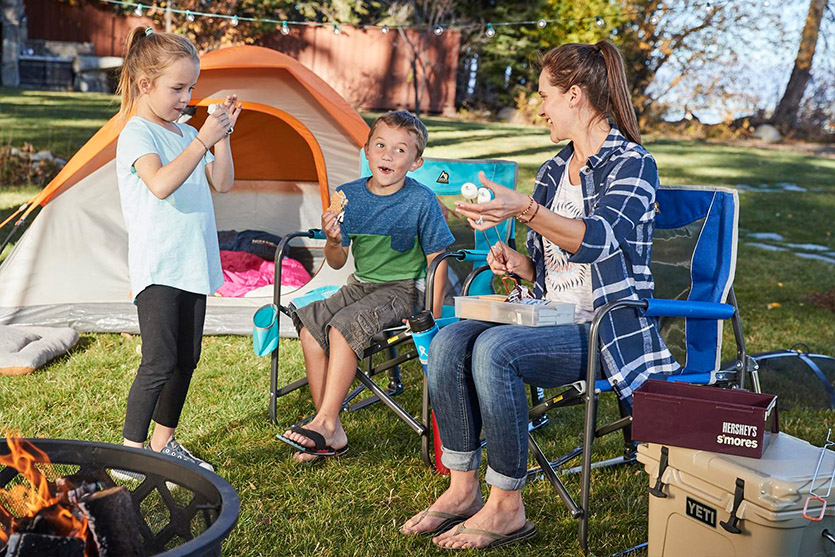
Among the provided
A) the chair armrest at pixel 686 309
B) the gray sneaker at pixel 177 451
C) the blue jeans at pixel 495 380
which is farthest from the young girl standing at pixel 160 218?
the chair armrest at pixel 686 309

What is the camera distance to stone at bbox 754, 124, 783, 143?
49.2 ft

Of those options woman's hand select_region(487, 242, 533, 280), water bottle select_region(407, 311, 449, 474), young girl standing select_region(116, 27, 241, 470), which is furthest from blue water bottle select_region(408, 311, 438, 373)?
young girl standing select_region(116, 27, 241, 470)

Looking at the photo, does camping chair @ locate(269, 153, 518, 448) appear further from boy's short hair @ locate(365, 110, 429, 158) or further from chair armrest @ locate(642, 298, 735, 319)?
chair armrest @ locate(642, 298, 735, 319)

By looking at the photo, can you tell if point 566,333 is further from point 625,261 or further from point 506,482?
point 506,482

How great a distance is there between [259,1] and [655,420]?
46.7 ft

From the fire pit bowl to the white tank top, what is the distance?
1.12 meters

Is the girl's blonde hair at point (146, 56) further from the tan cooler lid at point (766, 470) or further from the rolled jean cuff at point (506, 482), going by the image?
the tan cooler lid at point (766, 470)

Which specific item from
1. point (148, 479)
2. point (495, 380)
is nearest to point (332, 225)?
point (495, 380)

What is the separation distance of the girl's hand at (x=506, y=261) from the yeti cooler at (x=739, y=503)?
0.66 metres

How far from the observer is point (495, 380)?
211 cm

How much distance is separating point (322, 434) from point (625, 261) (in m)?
1.09

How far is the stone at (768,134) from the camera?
14984 millimetres

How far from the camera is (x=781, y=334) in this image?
4.41 metres

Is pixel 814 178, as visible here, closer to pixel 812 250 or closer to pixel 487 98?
pixel 812 250
